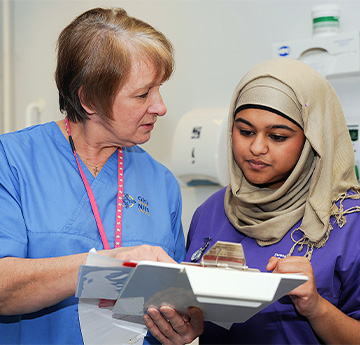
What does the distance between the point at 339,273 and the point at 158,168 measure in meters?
0.55

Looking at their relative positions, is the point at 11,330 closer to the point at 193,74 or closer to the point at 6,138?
the point at 6,138

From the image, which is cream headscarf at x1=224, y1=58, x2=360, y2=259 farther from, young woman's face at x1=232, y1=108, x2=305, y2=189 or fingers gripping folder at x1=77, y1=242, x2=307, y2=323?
fingers gripping folder at x1=77, y1=242, x2=307, y2=323

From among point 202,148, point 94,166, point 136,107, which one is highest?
point 136,107

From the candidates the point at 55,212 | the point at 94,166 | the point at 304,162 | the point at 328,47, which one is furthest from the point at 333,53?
the point at 55,212

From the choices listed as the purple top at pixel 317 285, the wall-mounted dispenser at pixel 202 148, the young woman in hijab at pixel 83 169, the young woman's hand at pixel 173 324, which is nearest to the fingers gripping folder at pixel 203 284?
the young woman's hand at pixel 173 324

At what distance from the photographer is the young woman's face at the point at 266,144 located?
1.34m

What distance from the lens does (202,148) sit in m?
1.93

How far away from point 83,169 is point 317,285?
63cm

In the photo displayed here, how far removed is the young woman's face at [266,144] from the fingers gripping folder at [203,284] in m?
0.45

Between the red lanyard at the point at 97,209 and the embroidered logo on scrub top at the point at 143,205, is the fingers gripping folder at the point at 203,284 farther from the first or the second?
the embroidered logo on scrub top at the point at 143,205

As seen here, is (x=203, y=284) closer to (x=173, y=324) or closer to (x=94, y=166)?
(x=173, y=324)

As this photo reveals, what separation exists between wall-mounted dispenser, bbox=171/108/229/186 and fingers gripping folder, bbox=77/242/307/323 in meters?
0.90

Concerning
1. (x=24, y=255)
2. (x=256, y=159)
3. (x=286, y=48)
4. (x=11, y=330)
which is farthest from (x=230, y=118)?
(x=11, y=330)

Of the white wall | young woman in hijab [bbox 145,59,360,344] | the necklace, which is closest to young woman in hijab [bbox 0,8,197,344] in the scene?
the necklace
